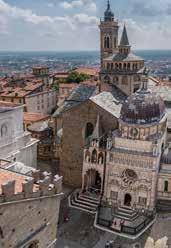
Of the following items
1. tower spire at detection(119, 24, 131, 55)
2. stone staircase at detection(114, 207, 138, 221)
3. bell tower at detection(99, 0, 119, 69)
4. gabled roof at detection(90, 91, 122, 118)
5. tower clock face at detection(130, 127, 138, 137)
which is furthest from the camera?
bell tower at detection(99, 0, 119, 69)

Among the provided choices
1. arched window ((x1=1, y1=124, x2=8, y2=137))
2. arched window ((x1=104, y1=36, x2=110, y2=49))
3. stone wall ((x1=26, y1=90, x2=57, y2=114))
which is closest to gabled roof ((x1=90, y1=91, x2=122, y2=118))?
arched window ((x1=1, y1=124, x2=8, y2=137))

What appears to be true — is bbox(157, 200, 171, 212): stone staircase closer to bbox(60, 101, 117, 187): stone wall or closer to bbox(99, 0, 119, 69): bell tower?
bbox(60, 101, 117, 187): stone wall

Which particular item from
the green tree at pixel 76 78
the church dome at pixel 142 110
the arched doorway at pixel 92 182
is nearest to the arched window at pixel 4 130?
the arched doorway at pixel 92 182

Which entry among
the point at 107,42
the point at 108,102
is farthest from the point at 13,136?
the point at 107,42

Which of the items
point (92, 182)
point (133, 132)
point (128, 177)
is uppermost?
point (133, 132)

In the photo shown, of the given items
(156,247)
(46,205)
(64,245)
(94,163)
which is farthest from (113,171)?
(46,205)

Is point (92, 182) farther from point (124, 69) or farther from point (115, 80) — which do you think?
point (124, 69)

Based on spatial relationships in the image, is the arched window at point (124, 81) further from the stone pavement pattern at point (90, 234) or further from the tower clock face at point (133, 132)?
the stone pavement pattern at point (90, 234)

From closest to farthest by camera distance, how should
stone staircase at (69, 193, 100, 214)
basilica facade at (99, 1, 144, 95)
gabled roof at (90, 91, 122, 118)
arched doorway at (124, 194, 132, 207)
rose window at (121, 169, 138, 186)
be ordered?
rose window at (121, 169, 138, 186)
arched doorway at (124, 194, 132, 207)
stone staircase at (69, 193, 100, 214)
gabled roof at (90, 91, 122, 118)
basilica facade at (99, 1, 144, 95)
